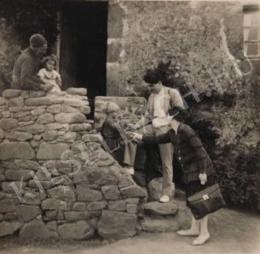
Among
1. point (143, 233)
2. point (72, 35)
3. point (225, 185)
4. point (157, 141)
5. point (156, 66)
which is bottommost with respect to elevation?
point (143, 233)

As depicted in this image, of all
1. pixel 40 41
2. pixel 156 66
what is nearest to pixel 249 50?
pixel 156 66

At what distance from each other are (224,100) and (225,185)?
1116 mm

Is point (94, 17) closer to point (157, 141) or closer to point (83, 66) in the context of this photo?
point (83, 66)

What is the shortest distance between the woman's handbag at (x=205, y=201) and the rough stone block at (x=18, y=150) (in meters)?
1.84

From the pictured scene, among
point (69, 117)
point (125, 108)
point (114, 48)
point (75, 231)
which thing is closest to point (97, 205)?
point (75, 231)

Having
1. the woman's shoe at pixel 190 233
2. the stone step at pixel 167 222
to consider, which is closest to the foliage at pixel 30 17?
the stone step at pixel 167 222

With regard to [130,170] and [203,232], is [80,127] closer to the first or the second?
[130,170]

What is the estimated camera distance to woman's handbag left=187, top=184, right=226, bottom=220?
5379 millimetres

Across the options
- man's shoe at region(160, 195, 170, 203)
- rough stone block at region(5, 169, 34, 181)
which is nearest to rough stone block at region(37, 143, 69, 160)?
rough stone block at region(5, 169, 34, 181)

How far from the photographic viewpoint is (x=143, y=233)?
5.79m

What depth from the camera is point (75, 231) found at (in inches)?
225

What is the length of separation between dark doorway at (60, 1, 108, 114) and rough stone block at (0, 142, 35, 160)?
1.61 m

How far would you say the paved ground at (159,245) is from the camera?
17.5ft

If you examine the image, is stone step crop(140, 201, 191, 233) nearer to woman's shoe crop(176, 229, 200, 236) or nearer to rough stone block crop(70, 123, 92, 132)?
woman's shoe crop(176, 229, 200, 236)
